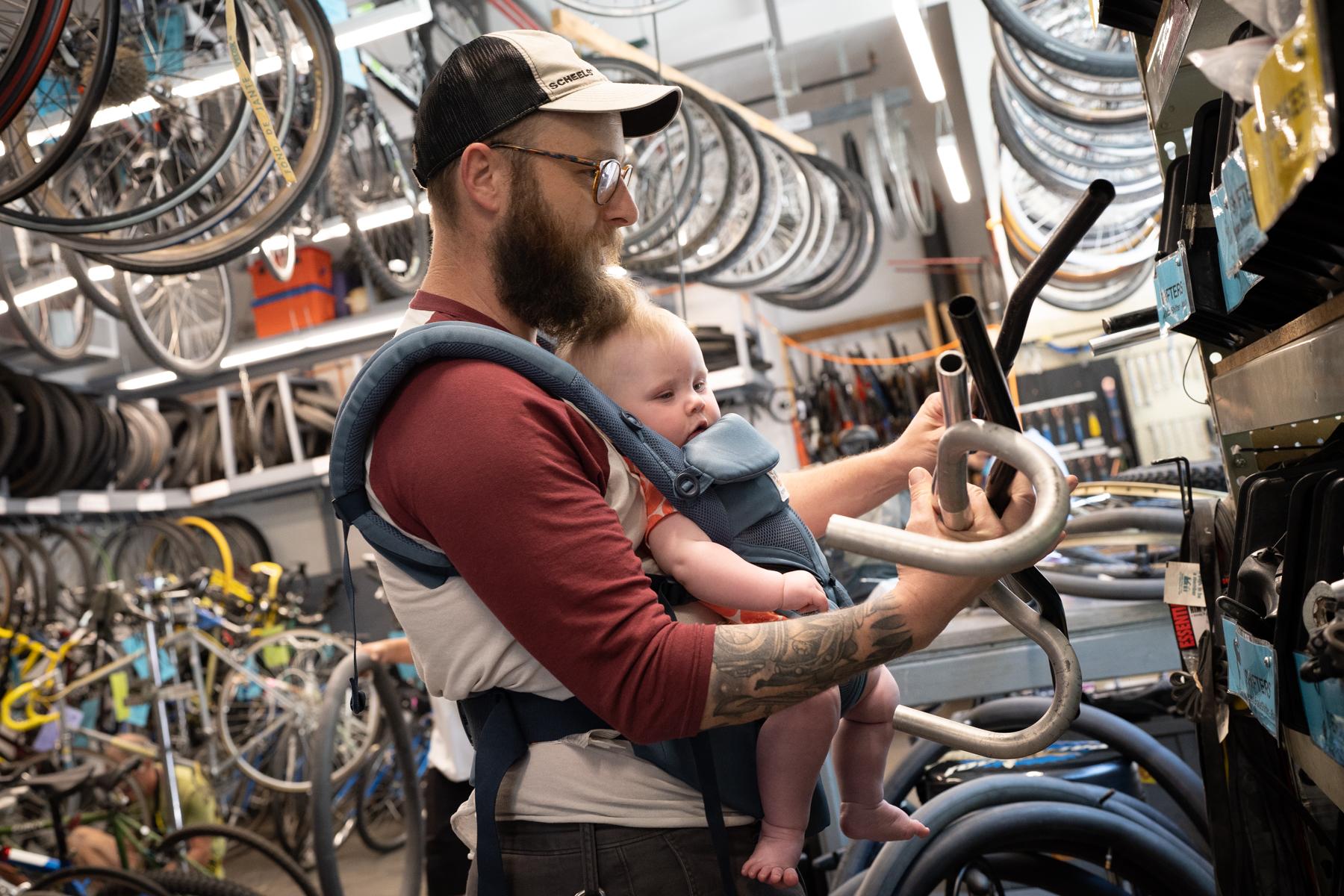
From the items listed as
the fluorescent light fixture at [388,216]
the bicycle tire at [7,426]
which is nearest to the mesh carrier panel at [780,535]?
the fluorescent light fixture at [388,216]

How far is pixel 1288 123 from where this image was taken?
656mm

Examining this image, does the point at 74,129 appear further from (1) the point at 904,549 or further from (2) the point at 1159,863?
(2) the point at 1159,863

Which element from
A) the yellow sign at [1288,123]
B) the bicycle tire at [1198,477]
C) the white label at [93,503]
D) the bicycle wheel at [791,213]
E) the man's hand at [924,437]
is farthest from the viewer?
the white label at [93,503]

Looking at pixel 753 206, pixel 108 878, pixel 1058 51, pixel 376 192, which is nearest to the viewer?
pixel 108 878

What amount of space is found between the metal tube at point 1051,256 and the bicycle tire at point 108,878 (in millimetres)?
3041

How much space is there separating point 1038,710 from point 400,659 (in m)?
2.53

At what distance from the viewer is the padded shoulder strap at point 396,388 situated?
44.5 inches

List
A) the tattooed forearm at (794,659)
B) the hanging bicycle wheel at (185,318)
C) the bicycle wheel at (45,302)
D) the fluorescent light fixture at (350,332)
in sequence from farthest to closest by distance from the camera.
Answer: the fluorescent light fixture at (350,332) → the hanging bicycle wheel at (185,318) → the bicycle wheel at (45,302) → the tattooed forearm at (794,659)

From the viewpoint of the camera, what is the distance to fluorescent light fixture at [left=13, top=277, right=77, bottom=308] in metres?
5.68

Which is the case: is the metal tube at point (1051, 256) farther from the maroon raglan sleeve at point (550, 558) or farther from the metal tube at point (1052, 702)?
the maroon raglan sleeve at point (550, 558)

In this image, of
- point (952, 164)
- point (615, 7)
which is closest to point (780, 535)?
point (615, 7)

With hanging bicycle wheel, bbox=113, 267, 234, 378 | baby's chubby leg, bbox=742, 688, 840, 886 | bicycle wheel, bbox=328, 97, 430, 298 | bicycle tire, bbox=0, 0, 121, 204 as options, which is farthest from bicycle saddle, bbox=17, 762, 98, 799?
baby's chubby leg, bbox=742, 688, 840, 886

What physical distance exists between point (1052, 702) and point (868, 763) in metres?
0.48

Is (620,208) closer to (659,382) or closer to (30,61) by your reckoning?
(659,382)
